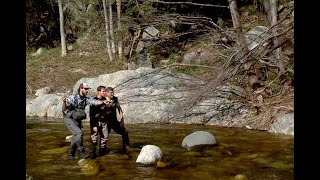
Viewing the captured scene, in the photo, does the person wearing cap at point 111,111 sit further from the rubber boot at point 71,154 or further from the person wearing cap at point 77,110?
the rubber boot at point 71,154

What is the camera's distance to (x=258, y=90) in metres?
13.2

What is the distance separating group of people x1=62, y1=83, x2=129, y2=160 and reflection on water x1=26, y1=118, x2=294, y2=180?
13.9 inches

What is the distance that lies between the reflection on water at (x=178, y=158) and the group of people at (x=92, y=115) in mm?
354

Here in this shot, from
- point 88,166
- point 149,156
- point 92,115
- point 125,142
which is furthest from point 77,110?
point 149,156

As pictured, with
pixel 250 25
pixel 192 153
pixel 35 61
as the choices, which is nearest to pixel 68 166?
pixel 192 153

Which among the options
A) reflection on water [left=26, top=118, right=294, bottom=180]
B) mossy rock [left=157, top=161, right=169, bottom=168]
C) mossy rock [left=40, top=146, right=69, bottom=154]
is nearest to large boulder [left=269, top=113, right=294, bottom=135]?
reflection on water [left=26, top=118, right=294, bottom=180]

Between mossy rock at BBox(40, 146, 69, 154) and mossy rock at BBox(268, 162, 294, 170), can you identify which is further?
mossy rock at BBox(40, 146, 69, 154)

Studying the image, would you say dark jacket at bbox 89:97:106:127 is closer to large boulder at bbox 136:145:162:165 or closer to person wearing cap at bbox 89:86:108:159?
person wearing cap at bbox 89:86:108:159

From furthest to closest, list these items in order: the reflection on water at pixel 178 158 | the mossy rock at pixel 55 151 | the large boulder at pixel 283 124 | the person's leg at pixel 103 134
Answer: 1. the large boulder at pixel 283 124
2. the mossy rock at pixel 55 151
3. the person's leg at pixel 103 134
4. the reflection on water at pixel 178 158

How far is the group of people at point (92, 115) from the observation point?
831cm

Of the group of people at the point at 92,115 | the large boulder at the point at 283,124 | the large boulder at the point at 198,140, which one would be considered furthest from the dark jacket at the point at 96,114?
the large boulder at the point at 283,124

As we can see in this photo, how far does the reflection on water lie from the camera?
7172mm
